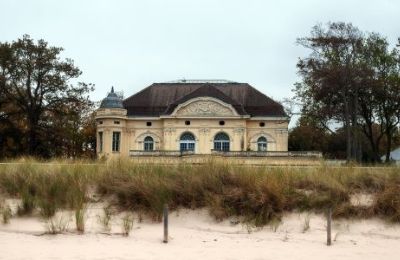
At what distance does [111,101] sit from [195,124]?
29.1ft

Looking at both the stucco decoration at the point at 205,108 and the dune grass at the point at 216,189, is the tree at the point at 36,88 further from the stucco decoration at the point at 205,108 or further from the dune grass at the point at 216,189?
the dune grass at the point at 216,189

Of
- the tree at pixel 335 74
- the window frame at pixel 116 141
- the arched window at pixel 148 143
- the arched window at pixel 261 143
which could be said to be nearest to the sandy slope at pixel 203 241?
the tree at pixel 335 74

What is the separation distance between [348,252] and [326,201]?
1.84m

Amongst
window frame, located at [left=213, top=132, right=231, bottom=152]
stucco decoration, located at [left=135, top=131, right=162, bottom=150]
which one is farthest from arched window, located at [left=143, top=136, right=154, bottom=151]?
window frame, located at [left=213, top=132, right=231, bottom=152]

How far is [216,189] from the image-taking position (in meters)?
11.8

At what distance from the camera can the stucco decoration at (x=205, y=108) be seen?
54.1 m

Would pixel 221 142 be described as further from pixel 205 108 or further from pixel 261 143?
pixel 261 143

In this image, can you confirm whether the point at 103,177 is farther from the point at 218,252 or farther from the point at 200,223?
the point at 218,252

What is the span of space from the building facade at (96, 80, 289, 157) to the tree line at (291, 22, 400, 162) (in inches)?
418

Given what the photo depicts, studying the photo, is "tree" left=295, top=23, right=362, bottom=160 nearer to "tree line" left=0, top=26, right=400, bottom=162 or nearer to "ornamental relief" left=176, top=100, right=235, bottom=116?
"tree line" left=0, top=26, right=400, bottom=162

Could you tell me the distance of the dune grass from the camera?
37.1ft

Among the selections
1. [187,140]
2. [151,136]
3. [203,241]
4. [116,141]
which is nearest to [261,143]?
[187,140]

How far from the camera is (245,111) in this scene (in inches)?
2181

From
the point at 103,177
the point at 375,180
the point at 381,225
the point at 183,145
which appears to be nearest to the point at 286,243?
the point at 381,225
